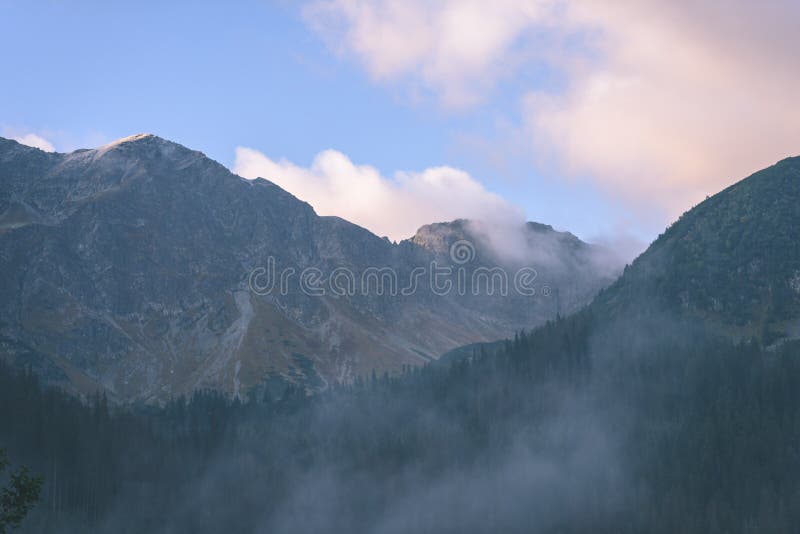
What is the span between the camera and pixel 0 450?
5831 cm

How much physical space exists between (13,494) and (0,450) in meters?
5.26

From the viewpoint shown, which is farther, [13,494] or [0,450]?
[0,450]

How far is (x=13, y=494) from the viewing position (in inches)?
2128
